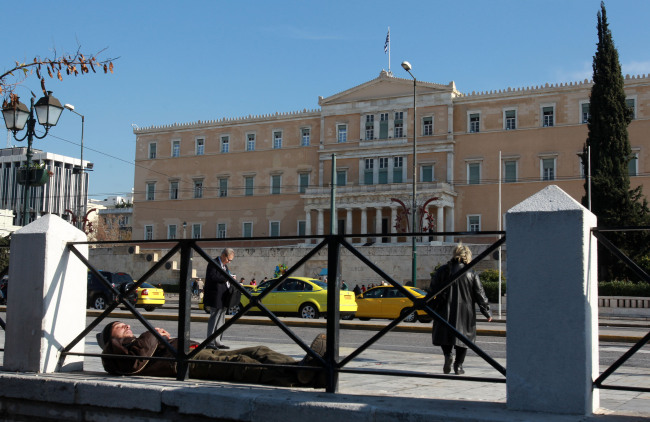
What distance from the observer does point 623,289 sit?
3045 centimetres

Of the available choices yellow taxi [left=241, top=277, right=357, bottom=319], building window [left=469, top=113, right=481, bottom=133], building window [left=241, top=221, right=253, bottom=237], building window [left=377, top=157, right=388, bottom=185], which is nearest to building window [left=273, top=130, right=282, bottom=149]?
building window [left=241, top=221, right=253, bottom=237]

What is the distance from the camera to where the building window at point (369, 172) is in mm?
61594

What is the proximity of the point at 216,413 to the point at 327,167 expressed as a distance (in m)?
57.7

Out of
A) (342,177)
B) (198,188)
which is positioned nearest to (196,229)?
(198,188)

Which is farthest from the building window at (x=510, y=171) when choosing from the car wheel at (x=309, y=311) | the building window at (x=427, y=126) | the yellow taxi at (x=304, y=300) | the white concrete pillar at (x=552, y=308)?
the white concrete pillar at (x=552, y=308)

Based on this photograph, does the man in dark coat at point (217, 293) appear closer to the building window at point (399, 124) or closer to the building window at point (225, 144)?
the building window at point (399, 124)

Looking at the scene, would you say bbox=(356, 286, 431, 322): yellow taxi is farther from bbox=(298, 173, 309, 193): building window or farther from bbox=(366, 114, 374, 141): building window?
bbox=(298, 173, 309, 193): building window

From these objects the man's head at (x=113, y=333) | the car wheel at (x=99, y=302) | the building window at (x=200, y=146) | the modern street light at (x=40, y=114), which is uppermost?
the building window at (x=200, y=146)

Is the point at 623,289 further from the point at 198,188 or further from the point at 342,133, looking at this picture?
the point at 198,188

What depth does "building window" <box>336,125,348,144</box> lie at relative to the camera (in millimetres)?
62625

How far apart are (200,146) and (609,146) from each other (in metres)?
41.0

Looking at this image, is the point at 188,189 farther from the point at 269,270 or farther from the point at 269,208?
the point at 269,270

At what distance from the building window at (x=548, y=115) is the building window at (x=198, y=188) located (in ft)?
106

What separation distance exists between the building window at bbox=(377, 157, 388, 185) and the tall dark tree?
72.2ft
